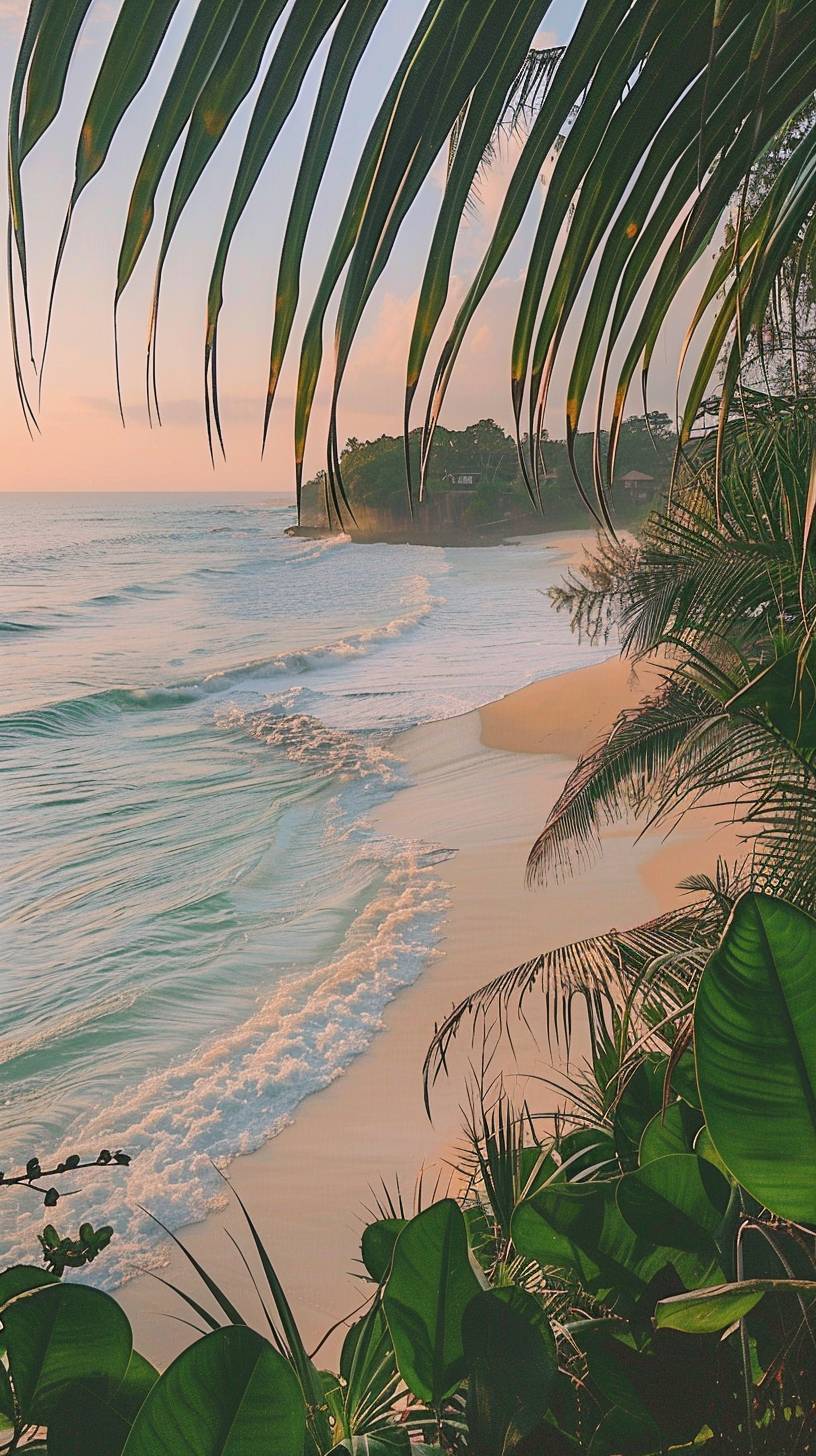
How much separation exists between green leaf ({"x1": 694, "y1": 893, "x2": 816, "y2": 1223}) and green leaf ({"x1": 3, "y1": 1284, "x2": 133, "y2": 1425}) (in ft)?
1.37

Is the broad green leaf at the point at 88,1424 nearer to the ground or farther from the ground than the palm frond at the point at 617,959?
farther from the ground

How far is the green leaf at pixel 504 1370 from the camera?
2.47 feet

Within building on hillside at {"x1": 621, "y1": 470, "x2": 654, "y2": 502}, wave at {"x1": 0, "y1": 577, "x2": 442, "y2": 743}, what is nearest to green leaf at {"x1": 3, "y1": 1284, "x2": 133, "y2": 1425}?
wave at {"x1": 0, "y1": 577, "x2": 442, "y2": 743}

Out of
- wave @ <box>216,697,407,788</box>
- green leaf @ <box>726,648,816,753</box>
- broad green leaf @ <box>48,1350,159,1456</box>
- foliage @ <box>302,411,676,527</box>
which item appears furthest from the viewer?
foliage @ <box>302,411,676,527</box>

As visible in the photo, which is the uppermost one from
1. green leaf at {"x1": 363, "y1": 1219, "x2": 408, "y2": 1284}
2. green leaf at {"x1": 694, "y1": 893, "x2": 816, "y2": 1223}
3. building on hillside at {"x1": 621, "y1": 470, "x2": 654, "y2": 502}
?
building on hillside at {"x1": 621, "y1": 470, "x2": 654, "y2": 502}

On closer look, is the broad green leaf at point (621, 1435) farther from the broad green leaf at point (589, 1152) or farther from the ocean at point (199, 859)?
the ocean at point (199, 859)

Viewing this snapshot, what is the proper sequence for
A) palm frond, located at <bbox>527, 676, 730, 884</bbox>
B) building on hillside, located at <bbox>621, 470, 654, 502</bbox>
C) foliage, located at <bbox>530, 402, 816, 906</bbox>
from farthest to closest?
building on hillside, located at <bbox>621, 470, 654, 502</bbox> < palm frond, located at <bbox>527, 676, 730, 884</bbox> < foliage, located at <bbox>530, 402, 816, 906</bbox>

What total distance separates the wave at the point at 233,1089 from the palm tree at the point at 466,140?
4643 mm

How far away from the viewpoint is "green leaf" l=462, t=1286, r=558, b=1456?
0.75 m

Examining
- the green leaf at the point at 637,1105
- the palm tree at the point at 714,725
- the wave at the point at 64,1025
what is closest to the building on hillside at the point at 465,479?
the wave at the point at 64,1025

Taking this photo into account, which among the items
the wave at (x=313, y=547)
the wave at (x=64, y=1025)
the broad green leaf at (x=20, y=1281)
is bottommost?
the wave at (x=64, y=1025)

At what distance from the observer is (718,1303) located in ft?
2.03

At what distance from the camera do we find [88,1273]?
4484mm

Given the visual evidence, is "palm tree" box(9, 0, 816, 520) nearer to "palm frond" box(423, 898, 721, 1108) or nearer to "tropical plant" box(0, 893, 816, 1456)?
"tropical plant" box(0, 893, 816, 1456)
